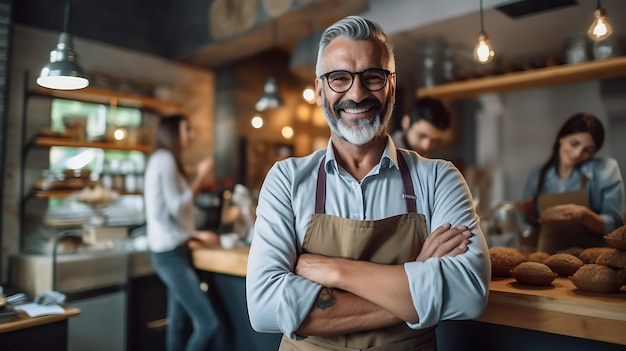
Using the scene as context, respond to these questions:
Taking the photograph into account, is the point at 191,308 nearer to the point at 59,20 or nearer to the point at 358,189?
the point at 358,189

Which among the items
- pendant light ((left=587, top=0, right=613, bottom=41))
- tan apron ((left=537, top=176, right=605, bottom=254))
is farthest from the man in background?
pendant light ((left=587, top=0, right=613, bottom=41))

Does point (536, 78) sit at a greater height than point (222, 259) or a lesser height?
greater

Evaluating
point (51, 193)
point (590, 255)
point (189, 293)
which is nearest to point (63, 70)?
point (189, 293)

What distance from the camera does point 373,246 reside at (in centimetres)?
132

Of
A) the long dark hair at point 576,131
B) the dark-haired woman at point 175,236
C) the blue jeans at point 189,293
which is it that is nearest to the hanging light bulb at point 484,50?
the long dark hair at point 576,131

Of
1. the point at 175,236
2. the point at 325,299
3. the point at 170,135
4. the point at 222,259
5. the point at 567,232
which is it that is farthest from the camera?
the point at 170,135

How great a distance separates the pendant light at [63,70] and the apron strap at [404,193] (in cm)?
141

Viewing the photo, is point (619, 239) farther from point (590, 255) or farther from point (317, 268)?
point (317, 268)

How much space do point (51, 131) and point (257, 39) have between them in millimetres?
2104

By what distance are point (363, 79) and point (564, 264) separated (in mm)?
1091

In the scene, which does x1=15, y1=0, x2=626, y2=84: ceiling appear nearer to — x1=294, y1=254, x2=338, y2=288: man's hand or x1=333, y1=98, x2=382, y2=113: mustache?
x1=333, y1=98, x2=382, y2=113: mustache

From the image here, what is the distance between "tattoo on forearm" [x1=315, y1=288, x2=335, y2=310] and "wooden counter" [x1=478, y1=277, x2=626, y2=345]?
2.18 ft

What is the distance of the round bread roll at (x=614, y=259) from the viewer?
56.4 inches

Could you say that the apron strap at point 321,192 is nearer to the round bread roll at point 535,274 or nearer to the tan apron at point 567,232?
the round bread roll at point 535,274
